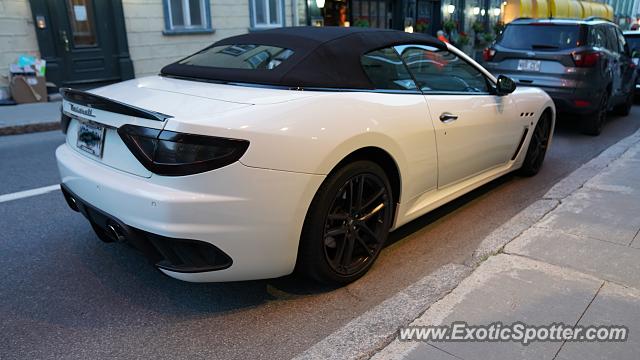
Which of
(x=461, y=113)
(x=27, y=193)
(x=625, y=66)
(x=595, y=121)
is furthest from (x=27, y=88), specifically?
(x=625, y=66)

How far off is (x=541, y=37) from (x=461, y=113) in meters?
4.72

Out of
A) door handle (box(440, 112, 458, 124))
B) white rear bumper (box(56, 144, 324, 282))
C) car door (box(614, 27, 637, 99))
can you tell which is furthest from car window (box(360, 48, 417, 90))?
car door (box(614, 27, 637, 99))

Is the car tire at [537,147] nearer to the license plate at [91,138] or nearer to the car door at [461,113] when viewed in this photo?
the car door at [461,113]

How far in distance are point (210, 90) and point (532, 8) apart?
28.1 m

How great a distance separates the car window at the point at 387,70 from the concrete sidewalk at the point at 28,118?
6.84 m

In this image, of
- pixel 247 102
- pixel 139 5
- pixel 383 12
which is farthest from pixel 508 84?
pixel 383 12

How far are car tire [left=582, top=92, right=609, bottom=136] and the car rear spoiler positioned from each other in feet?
22.8

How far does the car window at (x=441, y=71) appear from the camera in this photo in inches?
141

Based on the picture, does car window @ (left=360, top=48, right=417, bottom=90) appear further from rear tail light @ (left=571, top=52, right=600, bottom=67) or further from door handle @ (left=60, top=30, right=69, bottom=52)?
door handle @ (left=60, top=30, right=69, bottom=52)

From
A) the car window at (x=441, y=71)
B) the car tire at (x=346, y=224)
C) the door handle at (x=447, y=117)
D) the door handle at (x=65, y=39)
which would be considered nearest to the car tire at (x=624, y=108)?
the car window at (x=441, y=71)

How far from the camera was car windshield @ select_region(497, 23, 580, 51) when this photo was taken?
7332 mm

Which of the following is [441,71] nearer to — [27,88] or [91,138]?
[91,138]

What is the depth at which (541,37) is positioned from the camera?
754 cm

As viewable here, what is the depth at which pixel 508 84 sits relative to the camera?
4.22m
